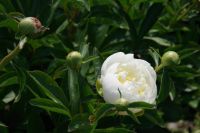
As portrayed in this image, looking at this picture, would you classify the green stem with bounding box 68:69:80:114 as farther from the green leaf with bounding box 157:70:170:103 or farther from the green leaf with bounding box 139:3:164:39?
the green leaf with bounding box 139:3:164:39

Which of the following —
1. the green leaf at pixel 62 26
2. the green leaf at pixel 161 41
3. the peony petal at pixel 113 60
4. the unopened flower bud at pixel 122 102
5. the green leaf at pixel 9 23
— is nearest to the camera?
the unopened flower bud at pixel 122 102

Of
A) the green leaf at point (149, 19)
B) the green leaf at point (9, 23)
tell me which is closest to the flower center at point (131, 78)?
the green leaf at point (9, 23)

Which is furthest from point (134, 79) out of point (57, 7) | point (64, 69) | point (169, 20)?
point (169, 20)

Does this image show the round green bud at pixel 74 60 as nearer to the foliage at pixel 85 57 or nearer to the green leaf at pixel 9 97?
the foliage at pixel 85 57

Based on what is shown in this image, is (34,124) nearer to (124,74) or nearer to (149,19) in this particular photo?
(124,74)

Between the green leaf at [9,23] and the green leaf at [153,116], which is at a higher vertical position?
the green leaf at [9,23]

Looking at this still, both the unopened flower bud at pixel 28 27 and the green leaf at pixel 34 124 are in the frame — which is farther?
the green leaf at pixel 34 124

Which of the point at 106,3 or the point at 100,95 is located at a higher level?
the point at 106,3

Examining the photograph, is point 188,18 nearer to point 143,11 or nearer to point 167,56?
point 143,11
